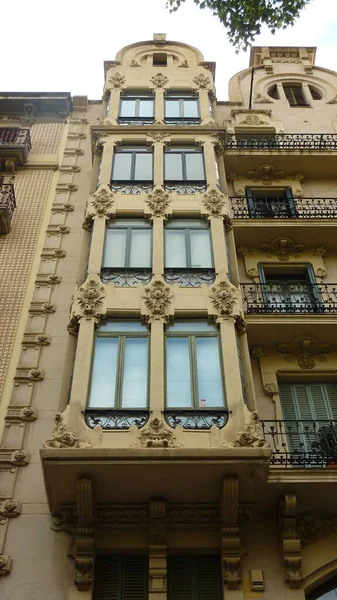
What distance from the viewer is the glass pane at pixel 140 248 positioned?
15.1 meters

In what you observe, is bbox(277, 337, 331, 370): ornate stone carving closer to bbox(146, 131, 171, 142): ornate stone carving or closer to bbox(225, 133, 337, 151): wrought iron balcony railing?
bbox(225, 133, 337, 151): wrought iron balcony railing

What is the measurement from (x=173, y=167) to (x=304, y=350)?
6533 mm

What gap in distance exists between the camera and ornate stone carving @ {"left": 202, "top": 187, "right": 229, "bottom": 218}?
16.4 m

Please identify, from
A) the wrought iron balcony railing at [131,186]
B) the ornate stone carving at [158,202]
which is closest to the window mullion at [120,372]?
the ornate stone carving at [158,202]

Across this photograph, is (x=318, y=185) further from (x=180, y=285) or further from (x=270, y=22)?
(x=180, y=285)

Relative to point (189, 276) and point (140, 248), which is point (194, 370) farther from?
point (140, 248)

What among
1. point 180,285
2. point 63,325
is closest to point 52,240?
point 63,325

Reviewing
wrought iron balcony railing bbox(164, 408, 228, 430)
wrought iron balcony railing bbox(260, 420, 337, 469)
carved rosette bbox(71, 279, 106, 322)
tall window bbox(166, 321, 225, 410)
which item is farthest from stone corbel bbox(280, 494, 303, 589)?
carved rosette bbox(71, 279, 106, 322)

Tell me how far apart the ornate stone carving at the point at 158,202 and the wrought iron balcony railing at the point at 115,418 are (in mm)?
6143

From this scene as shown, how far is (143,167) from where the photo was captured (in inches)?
711

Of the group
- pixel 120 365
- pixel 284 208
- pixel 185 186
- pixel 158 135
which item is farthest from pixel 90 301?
pixel 284 208

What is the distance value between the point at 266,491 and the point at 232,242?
6803 mm

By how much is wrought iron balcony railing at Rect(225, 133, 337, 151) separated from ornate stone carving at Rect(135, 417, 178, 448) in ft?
36.3

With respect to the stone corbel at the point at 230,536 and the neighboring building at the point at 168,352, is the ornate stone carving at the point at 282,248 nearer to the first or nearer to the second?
the neighboring building at the point at 168,352
